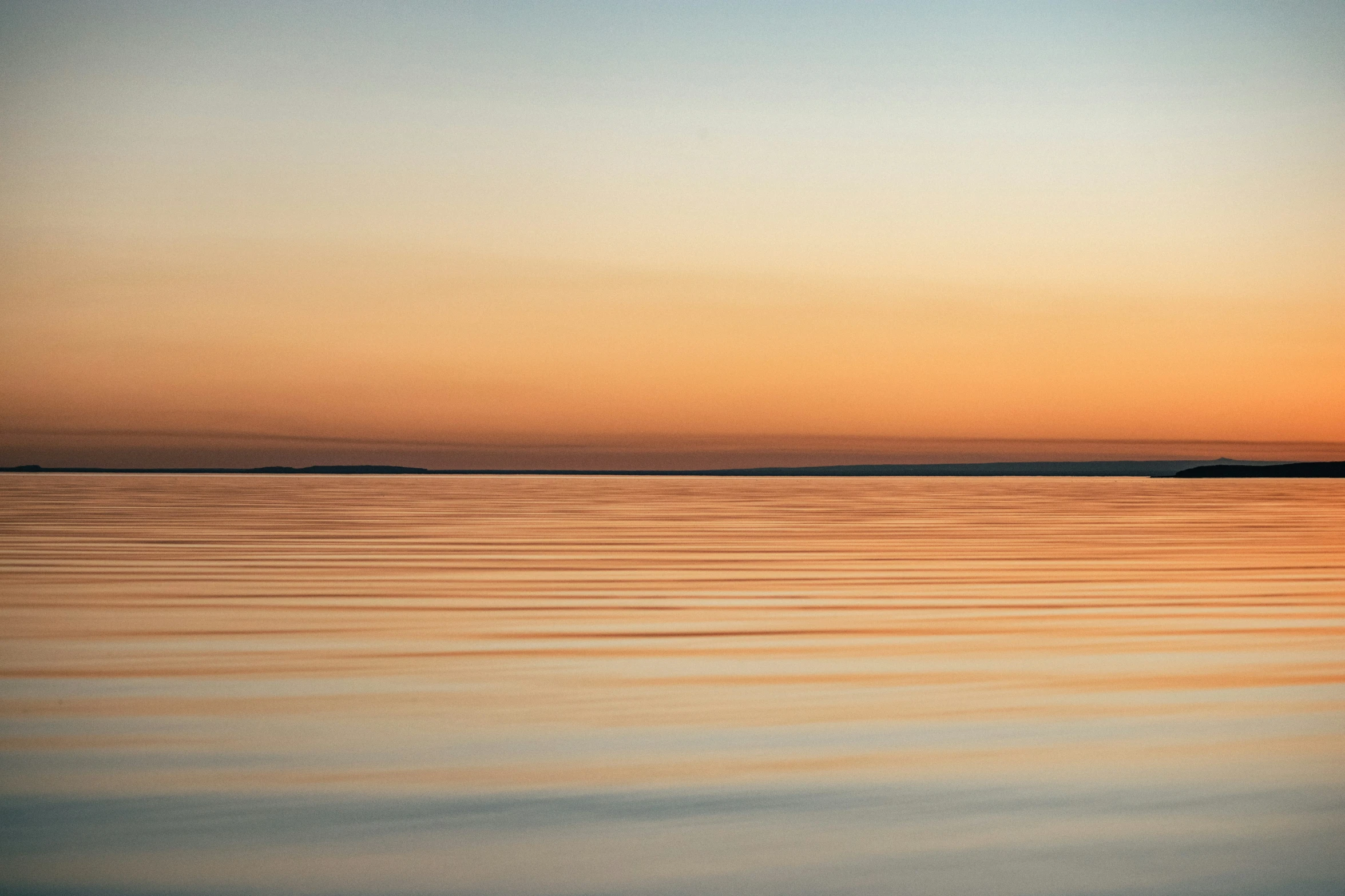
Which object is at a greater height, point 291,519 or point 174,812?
point 291,519

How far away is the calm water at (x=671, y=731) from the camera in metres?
5.32

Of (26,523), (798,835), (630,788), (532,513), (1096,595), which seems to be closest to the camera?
(798,835)

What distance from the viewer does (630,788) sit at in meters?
6.45

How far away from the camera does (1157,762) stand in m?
7.00

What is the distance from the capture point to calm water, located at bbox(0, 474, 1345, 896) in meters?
5.32

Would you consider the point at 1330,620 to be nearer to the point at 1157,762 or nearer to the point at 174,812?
the point at 1157,762

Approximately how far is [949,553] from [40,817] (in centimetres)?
1710

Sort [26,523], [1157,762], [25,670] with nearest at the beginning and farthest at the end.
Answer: [1157,762], [25,670], [26,523]

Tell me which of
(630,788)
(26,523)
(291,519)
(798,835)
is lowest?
(798,835)

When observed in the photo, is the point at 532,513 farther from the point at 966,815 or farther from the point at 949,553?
the point at 966,815

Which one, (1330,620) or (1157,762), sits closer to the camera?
(1157,762)

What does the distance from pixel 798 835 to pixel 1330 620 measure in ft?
30.2

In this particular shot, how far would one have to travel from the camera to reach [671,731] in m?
7.76

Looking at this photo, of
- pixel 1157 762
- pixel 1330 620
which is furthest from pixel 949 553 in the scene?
pixel 1157 762
